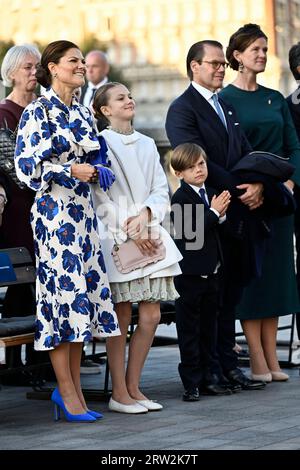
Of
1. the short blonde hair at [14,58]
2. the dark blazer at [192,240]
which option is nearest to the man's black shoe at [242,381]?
the dark blazer at [192,240]

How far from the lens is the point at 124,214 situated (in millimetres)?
7734

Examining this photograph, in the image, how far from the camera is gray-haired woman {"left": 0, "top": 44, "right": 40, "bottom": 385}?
8586 millimetres

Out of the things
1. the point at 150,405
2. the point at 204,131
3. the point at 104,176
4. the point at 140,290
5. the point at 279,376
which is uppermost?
the point at 204,131

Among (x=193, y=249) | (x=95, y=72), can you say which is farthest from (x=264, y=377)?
(x=95, y=72)

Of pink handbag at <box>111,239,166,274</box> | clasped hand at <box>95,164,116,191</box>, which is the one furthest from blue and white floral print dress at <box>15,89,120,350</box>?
pink handbag at <box>111,239,166,274</box>

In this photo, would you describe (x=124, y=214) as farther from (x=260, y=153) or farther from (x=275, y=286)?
(x=275, y=286)

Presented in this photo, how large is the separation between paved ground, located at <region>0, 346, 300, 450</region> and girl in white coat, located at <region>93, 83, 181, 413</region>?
0.87ft

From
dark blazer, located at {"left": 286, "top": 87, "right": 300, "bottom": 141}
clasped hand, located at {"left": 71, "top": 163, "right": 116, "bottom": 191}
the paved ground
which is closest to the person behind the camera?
the paved ground

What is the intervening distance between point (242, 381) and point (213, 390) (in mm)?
295

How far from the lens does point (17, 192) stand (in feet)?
28.1

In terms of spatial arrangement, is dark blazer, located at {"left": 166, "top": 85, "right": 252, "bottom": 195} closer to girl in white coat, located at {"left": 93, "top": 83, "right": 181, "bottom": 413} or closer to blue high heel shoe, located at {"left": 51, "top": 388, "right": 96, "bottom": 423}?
girl in white coat, located at {"left": 93, "top": 83, "right": 181, "bottom": 413}

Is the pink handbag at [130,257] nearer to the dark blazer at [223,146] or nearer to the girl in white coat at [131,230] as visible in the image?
the girl in white coat at [131,230]

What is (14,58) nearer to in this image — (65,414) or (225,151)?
(225,151)

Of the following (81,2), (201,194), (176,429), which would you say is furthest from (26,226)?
(81,2)
